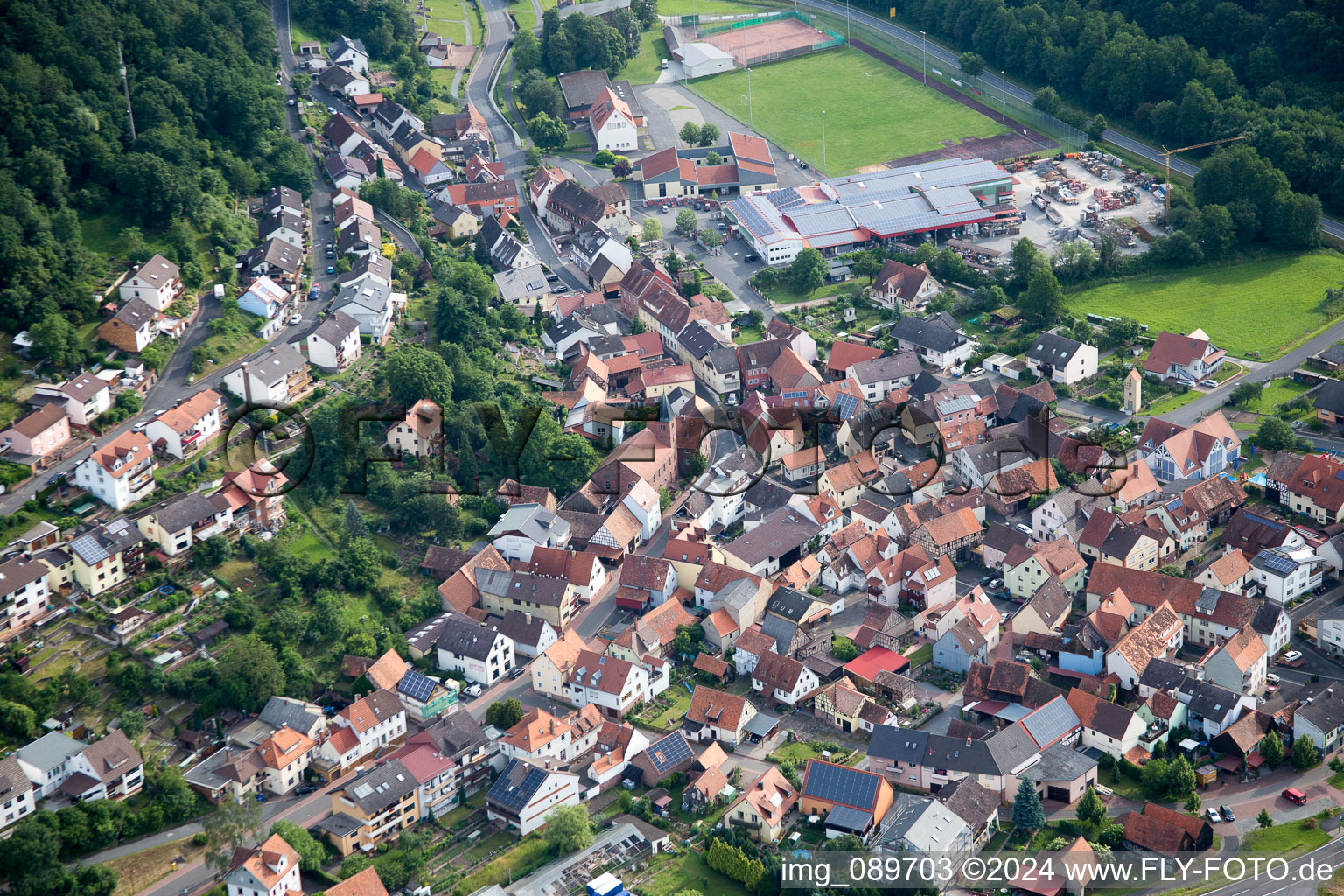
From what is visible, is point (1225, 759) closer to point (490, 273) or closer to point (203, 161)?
point (490, 273)

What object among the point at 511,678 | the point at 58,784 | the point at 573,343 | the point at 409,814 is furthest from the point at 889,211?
the point at 58,784

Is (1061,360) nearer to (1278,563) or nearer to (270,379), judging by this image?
(1278,563)

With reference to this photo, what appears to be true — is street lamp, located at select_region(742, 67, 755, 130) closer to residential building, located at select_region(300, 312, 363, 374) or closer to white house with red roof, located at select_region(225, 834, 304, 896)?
residential building, located at select_region(300, 312, 363, 374)

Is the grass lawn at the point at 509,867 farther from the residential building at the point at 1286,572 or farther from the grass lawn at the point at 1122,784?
the residential building at the point at 1286,572

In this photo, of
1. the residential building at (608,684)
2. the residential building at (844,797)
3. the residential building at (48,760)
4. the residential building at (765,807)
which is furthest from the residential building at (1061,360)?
the residential building at (48,760)

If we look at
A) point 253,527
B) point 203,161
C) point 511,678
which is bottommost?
point 511,678

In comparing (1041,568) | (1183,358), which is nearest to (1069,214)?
(1183,358)
